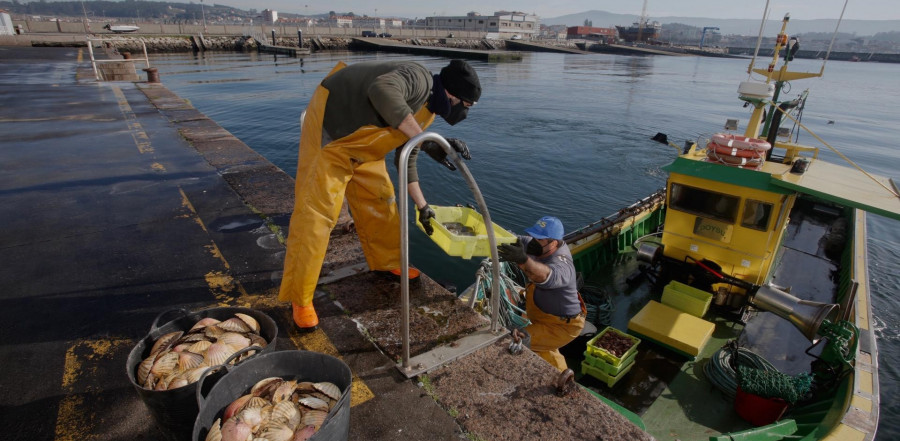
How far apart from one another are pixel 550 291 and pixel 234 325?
8.94ft

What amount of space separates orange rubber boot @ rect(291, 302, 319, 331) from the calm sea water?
22.0ft

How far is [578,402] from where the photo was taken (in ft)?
7.89

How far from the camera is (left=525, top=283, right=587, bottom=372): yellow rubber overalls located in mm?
4195

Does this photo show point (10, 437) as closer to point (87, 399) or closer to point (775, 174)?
point (87, 399)

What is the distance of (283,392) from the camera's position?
2002mm

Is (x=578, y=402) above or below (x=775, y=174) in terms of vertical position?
below

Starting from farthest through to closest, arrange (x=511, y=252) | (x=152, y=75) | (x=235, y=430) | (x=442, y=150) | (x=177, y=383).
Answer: (x=152, y=75), (x=511, y=252), (x=442, y=150), (x=177, y=383), (x=235, y=430)

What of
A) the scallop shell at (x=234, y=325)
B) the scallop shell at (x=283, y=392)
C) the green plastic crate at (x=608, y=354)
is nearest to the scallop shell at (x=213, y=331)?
the scallop shell at (x=234, y=325)

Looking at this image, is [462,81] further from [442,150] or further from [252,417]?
[252,417]

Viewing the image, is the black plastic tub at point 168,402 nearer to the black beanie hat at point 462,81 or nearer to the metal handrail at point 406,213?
the metal handrail at point 406,213

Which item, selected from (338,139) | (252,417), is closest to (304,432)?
(252,417)

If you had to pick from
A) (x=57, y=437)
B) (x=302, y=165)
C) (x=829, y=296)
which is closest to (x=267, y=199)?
(x=302, y=165)

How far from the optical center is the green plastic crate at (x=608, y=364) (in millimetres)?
5176

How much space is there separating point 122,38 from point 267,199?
54.0 metres
